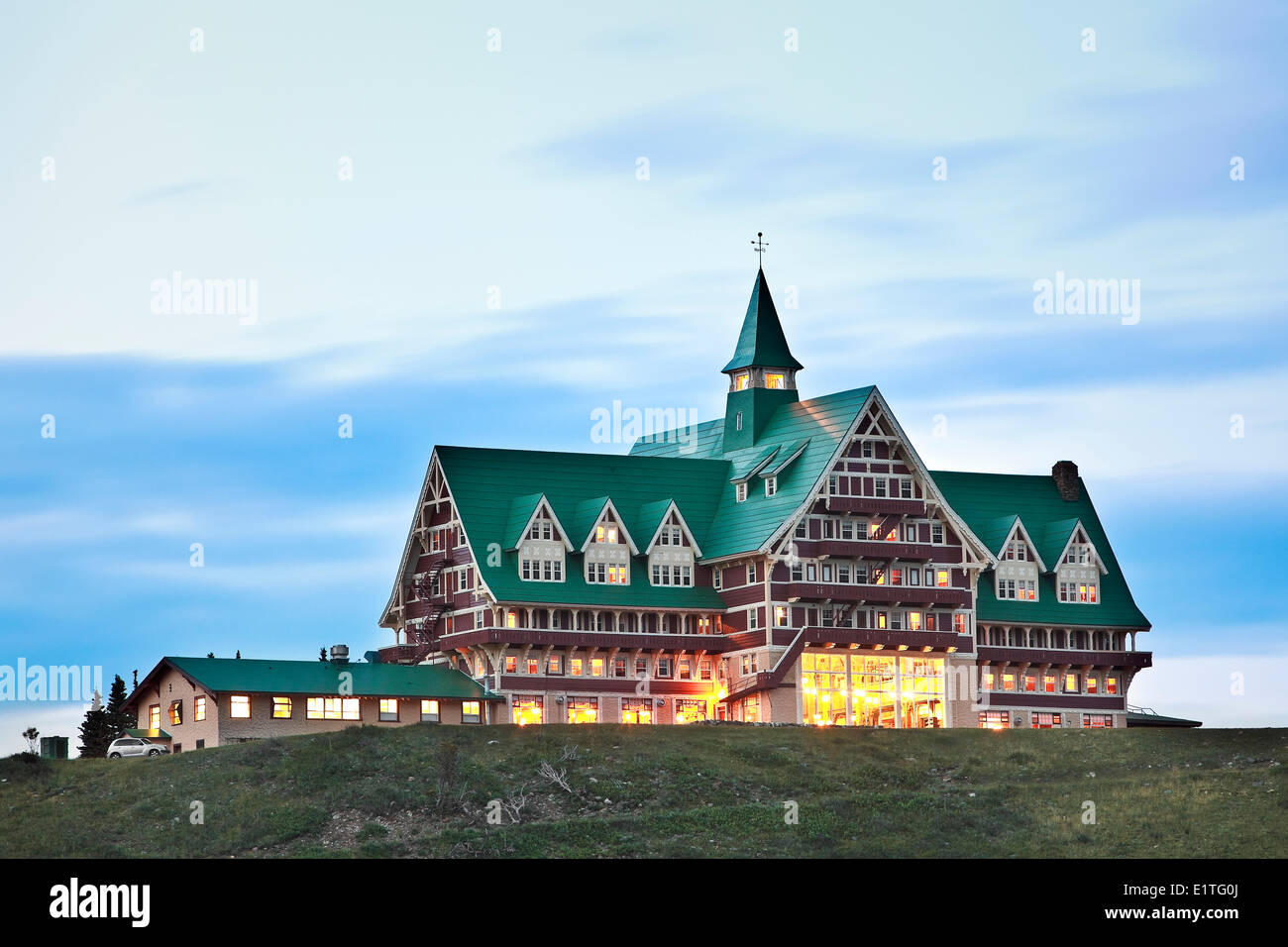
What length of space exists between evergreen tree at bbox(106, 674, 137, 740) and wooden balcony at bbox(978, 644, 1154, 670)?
5064 centimetres

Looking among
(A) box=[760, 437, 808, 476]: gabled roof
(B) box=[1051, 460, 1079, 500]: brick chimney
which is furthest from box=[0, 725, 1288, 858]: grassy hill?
(B) box=[1051, 460, 1079, 500]: brick chimney

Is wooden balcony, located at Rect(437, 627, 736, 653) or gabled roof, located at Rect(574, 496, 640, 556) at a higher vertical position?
gabled roof, located at Rect(574, 496, 640, 556)

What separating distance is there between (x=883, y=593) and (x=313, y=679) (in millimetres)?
29768

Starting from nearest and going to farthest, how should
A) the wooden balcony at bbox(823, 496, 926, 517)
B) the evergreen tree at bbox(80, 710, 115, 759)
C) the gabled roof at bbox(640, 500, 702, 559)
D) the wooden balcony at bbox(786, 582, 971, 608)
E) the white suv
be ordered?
the white suv < the wooden balcony at bbox(786, 582, 971, 608) < the wooden balcony at bbox(823, 496, 926, 517) < the gabled roof at bbox(640, 500, 702, 559) < the evergreen tree at bbox(80, 710, 115, 759)

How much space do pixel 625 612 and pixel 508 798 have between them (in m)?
29.6

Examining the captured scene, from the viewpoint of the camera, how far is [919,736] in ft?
379

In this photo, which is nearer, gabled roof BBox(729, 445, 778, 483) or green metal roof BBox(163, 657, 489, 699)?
green metal roof BBox(163, 657, 489, 699)

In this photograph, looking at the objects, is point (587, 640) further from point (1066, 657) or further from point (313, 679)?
point (1066, 657)

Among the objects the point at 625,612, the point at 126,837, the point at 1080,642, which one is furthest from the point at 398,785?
the point at 1080,642

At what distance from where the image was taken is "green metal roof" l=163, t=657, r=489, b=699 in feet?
382

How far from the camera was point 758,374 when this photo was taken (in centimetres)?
14075

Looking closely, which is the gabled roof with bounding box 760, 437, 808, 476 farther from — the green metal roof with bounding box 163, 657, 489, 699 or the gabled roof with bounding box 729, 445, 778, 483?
the green metal roof with bounding box 163, 657, 489, 699

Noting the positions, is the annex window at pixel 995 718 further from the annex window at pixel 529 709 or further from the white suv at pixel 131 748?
the white suv at pixel 131 748
